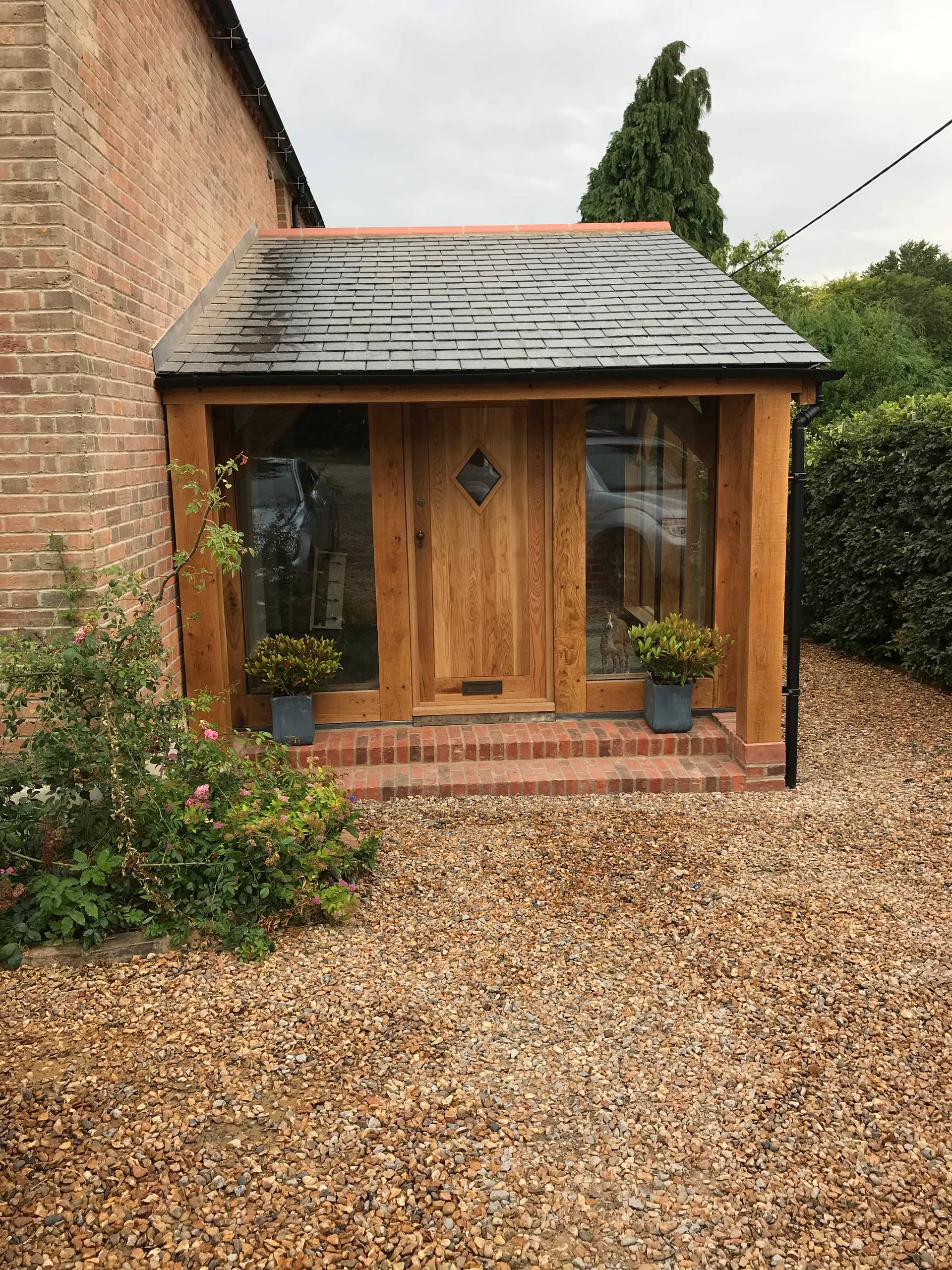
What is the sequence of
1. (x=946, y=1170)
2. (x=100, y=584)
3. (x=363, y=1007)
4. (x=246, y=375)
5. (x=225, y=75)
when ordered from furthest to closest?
1. (x=225, y=75)
2. (x=246, y=375)
3. (x=100, y=584)
4. (x=363, y=1007)
5. (x=946, y=1170)

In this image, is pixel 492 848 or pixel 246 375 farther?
pixel 246 375

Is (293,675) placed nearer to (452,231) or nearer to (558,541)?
(558,541)

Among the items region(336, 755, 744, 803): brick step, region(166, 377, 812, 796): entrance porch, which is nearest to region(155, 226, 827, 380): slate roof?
region(166, 377, 812, 796): entrance porch

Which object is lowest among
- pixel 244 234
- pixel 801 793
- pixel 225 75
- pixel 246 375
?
pixel 801 793

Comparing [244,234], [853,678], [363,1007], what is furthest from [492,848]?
[244,234]

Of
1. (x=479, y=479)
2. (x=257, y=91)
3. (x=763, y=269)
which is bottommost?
(x=479, y=479)

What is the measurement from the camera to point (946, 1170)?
2617 mm

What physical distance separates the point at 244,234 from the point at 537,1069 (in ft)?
24.4

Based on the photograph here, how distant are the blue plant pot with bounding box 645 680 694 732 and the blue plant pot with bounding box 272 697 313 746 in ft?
7.65

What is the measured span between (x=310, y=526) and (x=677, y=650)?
264 cm

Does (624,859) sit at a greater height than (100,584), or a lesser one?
lesser

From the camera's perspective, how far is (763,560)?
229 inches

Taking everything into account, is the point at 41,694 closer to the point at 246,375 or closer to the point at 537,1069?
the point at 246,375

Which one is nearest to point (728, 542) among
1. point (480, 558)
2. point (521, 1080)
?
point (480, 558)
